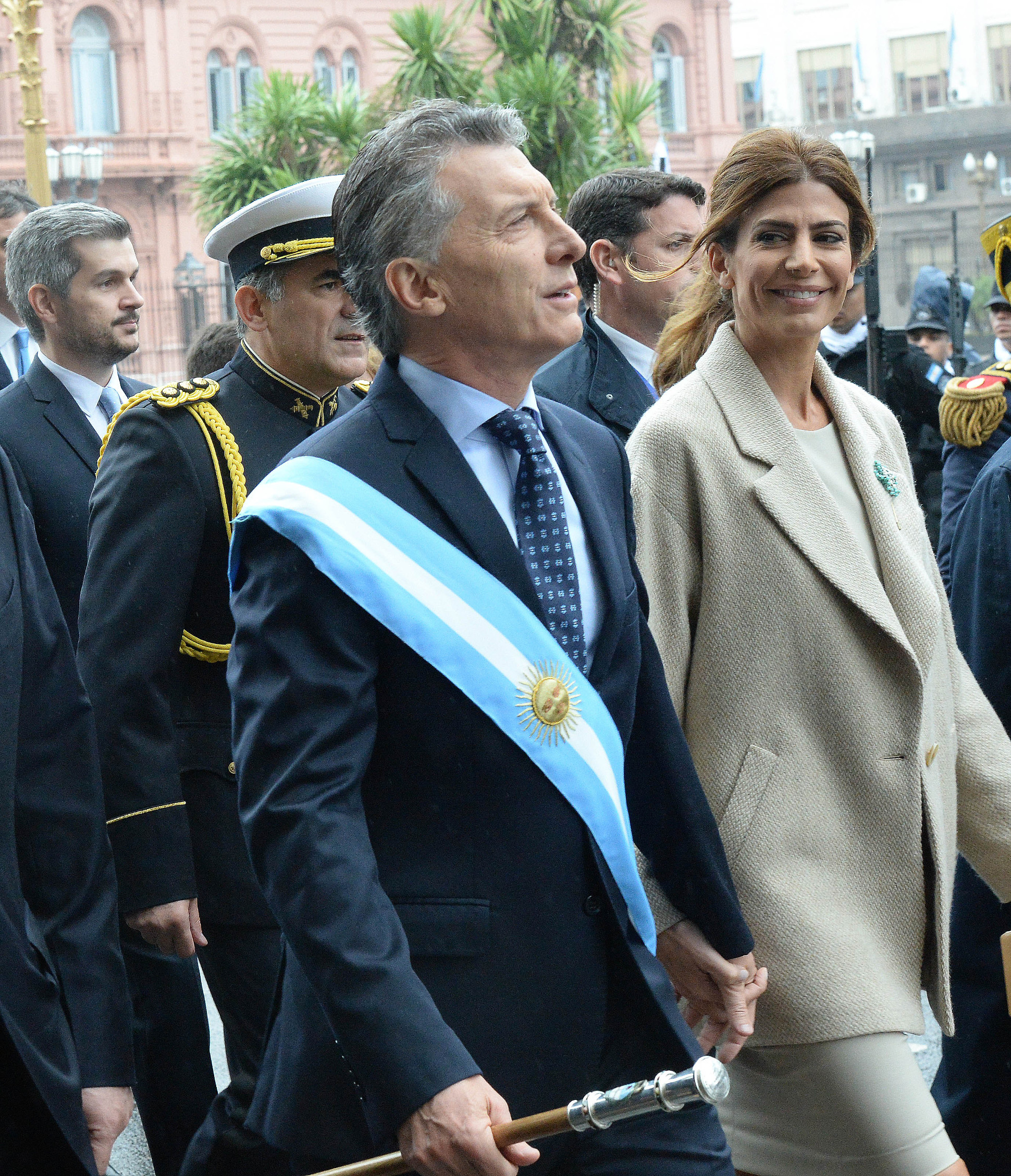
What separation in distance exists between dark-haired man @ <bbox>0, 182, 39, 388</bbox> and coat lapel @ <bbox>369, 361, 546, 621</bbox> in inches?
152

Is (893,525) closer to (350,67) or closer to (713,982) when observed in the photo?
(713,982)

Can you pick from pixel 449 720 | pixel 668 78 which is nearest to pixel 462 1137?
pixel 449 720

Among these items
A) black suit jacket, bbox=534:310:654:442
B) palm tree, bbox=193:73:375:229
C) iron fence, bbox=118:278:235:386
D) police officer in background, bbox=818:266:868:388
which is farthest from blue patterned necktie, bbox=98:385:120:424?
iron fence, bbox=118:278:235:386

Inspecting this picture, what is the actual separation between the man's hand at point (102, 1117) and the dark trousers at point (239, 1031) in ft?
3.05

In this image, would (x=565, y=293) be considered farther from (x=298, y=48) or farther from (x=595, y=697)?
(x=298, y=48)

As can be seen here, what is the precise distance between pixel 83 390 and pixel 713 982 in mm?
2795

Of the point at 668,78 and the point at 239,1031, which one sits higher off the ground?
the point at 668,78

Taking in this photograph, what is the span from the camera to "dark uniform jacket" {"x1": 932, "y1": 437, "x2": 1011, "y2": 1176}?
11.4 feet

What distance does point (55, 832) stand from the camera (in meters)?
2.30

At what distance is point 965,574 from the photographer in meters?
3.54

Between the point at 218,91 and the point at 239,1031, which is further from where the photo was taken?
the point at 218,91

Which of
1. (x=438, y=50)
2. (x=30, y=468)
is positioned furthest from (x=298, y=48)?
(x=30, y=468)

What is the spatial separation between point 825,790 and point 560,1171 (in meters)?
0.82

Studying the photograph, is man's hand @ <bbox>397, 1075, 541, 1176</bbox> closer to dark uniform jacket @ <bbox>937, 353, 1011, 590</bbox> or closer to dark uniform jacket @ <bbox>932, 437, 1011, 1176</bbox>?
dark uniform jacket @ <bbox>932, 437, 1011, 1176</bbox>
